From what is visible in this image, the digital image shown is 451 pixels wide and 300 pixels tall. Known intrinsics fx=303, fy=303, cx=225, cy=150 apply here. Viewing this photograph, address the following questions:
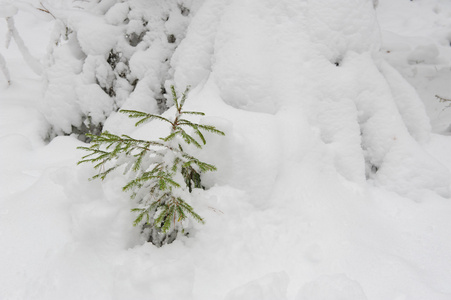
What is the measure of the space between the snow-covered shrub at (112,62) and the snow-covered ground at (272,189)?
36cm

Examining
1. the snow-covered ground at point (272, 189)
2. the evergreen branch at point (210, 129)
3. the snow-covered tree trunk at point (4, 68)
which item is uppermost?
the evergreen branch at point (210, 129)

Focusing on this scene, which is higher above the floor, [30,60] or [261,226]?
[261,226]

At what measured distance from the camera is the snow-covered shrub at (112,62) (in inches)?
147

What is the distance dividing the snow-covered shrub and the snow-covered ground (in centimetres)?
36

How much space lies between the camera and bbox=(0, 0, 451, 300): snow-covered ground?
1776 millimetres

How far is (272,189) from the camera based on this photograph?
2236 mm

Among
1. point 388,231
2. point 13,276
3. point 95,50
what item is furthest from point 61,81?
point 388,231

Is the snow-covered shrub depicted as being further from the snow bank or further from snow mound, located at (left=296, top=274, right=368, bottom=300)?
snow mound, located at (left=296, top=274, right=368, bottom=300)

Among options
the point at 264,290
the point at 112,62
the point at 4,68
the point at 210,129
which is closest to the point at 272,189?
the point at 210,129

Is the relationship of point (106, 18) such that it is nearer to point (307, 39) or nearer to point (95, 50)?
point (95, 50)

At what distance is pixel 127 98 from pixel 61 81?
2.82 feet

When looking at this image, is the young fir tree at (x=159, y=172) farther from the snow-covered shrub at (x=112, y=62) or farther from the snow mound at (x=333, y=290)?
the snow-covered shrub at (x=112, y=62)

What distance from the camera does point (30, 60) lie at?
4695mm

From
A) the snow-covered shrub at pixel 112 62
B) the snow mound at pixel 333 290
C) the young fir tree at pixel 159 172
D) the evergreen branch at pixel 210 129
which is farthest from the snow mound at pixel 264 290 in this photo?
the snow-covered shrub at pixel 112 62
